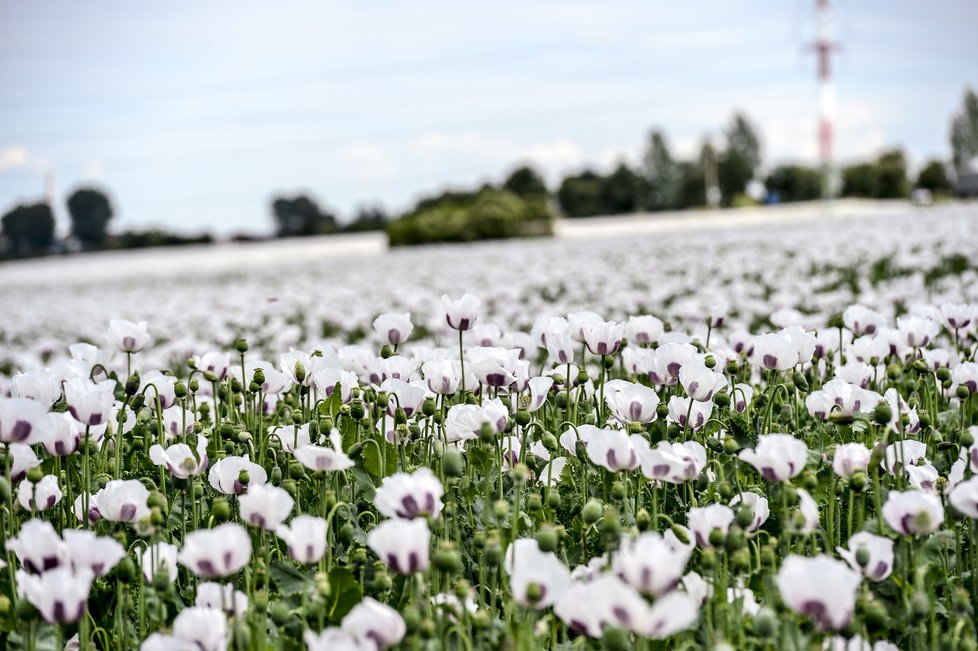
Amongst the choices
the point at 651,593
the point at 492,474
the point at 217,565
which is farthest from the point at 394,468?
the point at 651,593

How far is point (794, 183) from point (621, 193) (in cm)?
1616

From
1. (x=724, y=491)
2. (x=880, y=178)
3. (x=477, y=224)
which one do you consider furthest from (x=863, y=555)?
(x=880, y=178)

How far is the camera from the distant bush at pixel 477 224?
110ft

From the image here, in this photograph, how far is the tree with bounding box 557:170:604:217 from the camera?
261 ft

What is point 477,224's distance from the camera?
33469 millimetres

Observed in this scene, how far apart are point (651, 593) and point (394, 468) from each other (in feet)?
5.02

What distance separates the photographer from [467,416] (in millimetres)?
2748

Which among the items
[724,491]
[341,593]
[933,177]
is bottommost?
[341,593]

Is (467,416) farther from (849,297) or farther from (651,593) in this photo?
(849,297)

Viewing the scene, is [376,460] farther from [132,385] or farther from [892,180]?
[892,180]

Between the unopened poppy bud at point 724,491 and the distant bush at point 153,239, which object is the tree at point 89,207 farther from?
the unopened poppy bud at point 724,491

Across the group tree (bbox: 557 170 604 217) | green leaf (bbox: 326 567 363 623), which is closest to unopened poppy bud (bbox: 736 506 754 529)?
green leaf (bbox: 326 567 363 623)

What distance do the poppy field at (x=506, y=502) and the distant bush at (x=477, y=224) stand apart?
94.3ft

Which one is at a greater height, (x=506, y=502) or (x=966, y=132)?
(x=966, y=132)
